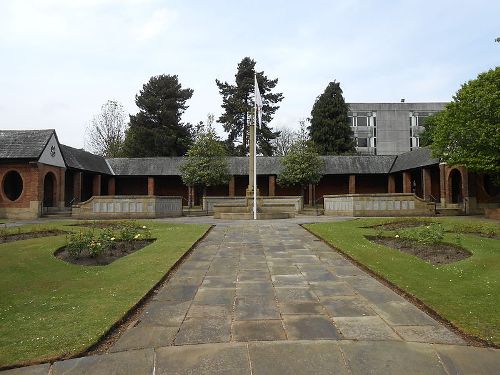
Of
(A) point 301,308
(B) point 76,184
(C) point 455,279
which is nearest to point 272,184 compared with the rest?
(B) point 76,184

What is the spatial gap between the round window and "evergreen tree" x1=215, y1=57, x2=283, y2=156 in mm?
26578

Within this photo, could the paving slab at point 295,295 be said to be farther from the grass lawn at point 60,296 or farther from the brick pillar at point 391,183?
the brick pillar at point 391,183

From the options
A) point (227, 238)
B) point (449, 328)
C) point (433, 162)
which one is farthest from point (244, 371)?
point (433, 162)

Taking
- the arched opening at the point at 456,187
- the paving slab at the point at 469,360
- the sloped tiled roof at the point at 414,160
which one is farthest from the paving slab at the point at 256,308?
the arched opening at the point at 456,187

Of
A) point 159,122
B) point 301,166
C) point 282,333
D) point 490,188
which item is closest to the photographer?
point 282,333

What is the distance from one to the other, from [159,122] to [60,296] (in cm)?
4845

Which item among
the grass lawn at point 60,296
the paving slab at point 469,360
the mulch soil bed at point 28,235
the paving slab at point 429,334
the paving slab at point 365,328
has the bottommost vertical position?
the paving slab at point 469,360

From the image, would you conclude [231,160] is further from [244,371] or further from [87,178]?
[244,371]

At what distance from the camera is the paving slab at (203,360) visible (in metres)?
3.62

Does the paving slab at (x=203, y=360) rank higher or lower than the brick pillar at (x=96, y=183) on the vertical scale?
lower

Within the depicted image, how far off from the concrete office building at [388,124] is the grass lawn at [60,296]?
7534 cm

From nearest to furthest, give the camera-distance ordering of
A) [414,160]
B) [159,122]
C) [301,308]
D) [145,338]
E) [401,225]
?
1. [145,338]
2. [301,308]
3. [401,225]
4. [414,160]
5. [159,122]

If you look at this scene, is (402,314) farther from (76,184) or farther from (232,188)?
(232,188)

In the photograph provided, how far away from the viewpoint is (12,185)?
31.6 m
